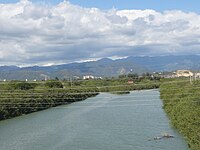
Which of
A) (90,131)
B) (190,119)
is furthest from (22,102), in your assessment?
(190,119)

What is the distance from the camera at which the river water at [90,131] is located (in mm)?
15875

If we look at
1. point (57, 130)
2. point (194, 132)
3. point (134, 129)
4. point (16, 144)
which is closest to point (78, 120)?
point (57, 130)

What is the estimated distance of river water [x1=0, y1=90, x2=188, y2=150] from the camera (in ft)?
52.1

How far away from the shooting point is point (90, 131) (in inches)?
750

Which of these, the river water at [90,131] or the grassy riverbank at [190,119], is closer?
the grassy riverbank at [190,119]

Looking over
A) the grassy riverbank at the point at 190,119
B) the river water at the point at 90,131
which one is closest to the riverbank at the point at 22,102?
the river water at the point at 90,131

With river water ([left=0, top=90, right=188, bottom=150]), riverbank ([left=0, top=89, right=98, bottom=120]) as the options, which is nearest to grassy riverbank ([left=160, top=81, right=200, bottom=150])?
river water ([left=0, top=90, right=188, bottom=150])

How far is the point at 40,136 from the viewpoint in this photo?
18234 millimetres

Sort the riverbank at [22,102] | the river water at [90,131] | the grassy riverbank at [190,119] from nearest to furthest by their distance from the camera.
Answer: the grassy riverbank at [190,119] → the river water at [90,131] → the riverbank at [22,102]

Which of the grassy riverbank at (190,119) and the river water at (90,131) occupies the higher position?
the grassy riverbank at (190,119)

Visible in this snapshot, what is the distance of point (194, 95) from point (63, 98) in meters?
13.8

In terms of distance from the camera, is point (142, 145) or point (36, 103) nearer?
point (142, 145)

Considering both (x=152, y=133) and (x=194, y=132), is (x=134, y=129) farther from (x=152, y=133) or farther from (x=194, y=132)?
(x=194, y=132)

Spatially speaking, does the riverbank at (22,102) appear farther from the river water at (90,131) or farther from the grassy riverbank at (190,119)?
the grassy riverbank at (190,119)
